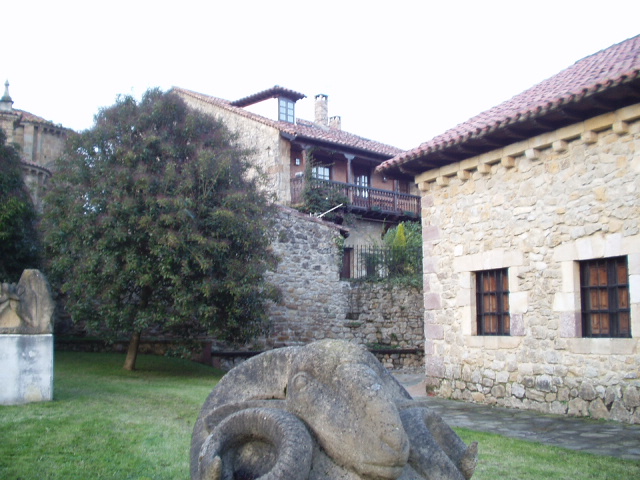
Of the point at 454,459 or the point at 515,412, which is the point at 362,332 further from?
the point at 454,459

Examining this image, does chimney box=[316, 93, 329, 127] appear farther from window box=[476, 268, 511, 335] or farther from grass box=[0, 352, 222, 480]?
grass box=[0, 352, 222, 480]

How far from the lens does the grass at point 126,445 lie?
5.72 meters

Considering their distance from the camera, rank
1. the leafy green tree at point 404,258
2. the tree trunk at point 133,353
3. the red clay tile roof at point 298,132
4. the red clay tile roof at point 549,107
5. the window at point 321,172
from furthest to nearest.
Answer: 1. the window at point 321,172
2. the red clay tile roof at point 298,132
3. the leafy green tree at point 404,258
4. the tree trunk at point 133,353
5. the red clay tile roof at point 549,107

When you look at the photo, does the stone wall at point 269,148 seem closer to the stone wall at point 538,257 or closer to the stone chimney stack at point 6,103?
the stone chimney stack at point 6,103

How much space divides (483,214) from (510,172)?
0.91 meters

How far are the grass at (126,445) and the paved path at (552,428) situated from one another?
470 millimetres

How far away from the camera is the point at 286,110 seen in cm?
2600

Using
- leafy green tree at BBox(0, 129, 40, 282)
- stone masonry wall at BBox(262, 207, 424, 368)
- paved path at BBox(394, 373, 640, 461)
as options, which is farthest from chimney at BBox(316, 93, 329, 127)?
paved path at BBox(394, 373, 640, 461)

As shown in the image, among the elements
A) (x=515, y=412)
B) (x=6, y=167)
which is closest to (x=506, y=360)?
(x=515, y=412)

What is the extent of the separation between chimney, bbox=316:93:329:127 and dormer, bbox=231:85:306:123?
13.8ft

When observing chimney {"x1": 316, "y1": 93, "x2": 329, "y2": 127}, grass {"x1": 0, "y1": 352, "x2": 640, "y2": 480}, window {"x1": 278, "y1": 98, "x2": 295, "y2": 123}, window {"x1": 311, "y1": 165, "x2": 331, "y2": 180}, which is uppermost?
chimney {"x1": 316, "y1": 93, "x2": 329, "y2": 127}

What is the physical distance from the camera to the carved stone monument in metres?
8.15

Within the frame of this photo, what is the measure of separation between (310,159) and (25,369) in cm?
1689

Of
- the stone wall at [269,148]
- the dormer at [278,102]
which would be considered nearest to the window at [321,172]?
the stone wall at [269,148]
